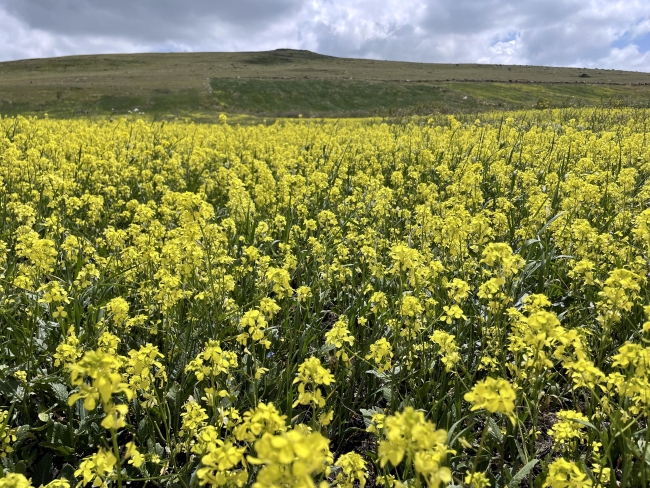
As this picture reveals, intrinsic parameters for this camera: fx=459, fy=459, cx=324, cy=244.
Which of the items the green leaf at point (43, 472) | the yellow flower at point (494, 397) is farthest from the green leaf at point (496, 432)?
the green leaf at point (43, 472)

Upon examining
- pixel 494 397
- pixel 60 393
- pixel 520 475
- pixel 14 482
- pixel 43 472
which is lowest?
pixel 43 472

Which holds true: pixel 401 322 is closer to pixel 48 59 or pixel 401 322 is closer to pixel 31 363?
pixel 31 363

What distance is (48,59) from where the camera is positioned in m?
106

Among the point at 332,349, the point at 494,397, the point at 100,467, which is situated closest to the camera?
the point at 494,397

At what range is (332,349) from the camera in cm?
341

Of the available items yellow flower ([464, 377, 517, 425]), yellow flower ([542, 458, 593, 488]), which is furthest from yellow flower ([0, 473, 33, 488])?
yellow flower ([542, 458, 593, 488])

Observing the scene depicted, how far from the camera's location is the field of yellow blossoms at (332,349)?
2.00 m

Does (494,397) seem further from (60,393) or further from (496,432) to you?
(60,393)

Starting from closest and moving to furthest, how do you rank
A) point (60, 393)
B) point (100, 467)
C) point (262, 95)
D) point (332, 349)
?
point (100, 467) < point (60, 393) < point (332, 349) < point (262, 95)

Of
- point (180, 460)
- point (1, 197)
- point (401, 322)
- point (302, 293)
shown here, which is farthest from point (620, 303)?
point (1, 197)

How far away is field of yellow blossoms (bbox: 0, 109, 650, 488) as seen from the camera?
1998mm

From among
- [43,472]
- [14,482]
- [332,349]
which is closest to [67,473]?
[43,472]

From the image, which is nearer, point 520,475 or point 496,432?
point 520,475

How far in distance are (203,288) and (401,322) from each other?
1.61m
